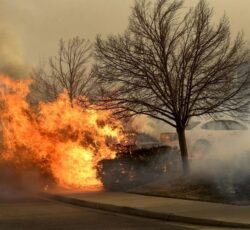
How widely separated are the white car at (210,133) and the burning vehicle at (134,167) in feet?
13.1

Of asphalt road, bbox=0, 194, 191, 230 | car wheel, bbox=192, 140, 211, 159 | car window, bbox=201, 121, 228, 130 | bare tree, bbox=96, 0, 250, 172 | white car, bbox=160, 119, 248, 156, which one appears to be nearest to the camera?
asphalt road, bbox=0, 194, 191, 230

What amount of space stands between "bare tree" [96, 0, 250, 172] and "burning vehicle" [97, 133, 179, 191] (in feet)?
2.69

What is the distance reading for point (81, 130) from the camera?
1802cm

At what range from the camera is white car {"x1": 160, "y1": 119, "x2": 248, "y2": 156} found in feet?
68.5

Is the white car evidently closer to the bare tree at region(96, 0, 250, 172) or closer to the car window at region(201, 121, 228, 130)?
the car window at region(201, 121, 228, 130)

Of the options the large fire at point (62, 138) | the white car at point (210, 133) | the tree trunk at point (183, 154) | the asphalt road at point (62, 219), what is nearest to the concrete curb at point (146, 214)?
the asphalt road at point (62, 219)

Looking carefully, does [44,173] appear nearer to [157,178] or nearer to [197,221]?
[157,178]

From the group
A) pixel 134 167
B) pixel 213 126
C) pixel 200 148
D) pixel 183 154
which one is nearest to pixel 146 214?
pixel 134 167

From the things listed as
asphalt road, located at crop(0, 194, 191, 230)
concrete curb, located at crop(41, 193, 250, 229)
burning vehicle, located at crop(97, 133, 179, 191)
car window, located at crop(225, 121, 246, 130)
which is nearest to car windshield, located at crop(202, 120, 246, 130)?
car window, located at crop(225, 121, 246, 130)

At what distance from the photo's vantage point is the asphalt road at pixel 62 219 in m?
10.4

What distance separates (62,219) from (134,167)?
527 centimetres

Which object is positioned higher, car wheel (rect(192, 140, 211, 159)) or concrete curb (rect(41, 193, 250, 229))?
car wheel (rect(192, 140, 211, 159))

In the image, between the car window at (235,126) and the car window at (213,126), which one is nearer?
the car window at (235,126)

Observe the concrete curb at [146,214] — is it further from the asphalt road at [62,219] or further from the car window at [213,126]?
the car window at [213,126]
